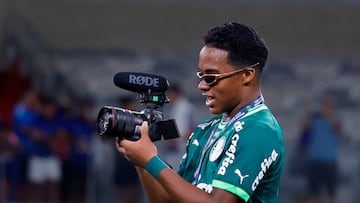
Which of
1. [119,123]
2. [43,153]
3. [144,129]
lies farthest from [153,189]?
[43,153]

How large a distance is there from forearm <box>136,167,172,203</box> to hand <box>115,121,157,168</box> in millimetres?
245

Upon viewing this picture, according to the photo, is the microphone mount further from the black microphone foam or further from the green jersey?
the green jersey

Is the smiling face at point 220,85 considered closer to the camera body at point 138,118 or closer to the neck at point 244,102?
the neck at point 244,102

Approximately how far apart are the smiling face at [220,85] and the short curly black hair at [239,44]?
30mm

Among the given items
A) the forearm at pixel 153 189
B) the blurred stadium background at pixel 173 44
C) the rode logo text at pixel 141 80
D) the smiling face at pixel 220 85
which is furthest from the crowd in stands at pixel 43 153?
the rode logo text at pixel 141 80

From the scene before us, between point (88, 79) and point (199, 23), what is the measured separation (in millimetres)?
2189

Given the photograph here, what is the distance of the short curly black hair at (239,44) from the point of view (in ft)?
16.7

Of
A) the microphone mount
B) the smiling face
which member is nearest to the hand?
the microphone mount

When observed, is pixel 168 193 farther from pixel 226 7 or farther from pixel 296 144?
pixel 226 7

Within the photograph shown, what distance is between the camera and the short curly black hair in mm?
5082

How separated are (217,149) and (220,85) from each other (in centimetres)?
29

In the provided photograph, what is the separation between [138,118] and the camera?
4.82m

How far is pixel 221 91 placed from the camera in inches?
200

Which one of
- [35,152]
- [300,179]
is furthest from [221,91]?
[300,179]
